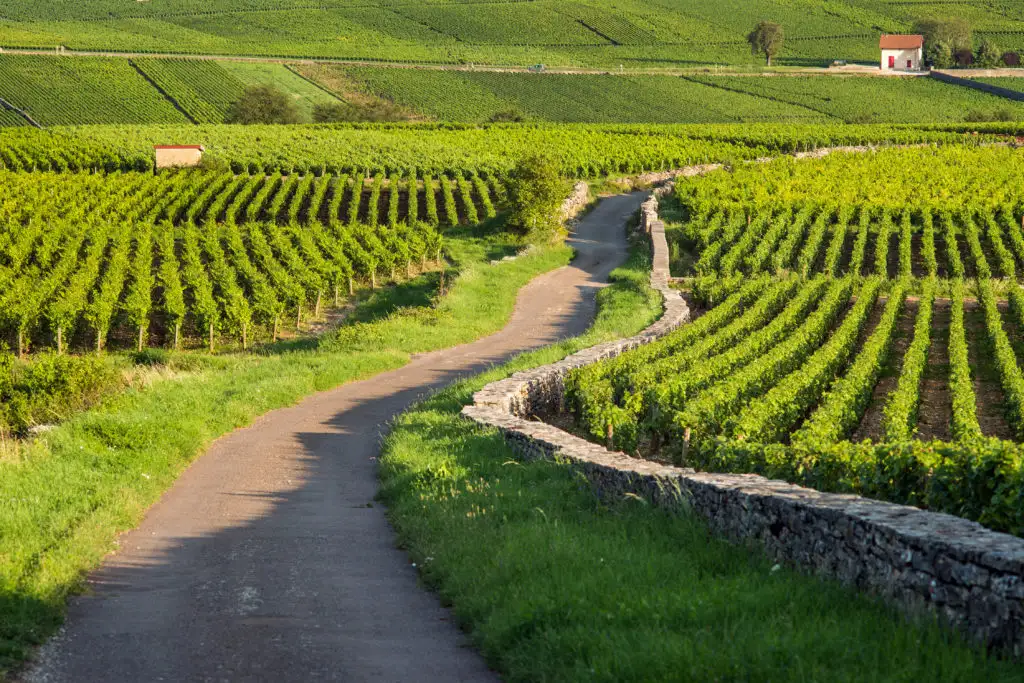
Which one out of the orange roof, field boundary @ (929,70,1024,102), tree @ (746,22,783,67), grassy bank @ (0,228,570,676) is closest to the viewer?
grassy bank @ (0,228,570,676)

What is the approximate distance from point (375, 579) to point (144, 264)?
113 feet

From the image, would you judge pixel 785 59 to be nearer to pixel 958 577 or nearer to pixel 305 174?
pixel 305 174

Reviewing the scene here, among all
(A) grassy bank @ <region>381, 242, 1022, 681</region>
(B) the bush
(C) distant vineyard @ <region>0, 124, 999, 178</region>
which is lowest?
(B) the bush

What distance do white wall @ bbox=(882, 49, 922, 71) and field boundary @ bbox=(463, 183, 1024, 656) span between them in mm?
138275

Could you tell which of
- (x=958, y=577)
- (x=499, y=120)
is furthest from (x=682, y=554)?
(x=499, y=120)

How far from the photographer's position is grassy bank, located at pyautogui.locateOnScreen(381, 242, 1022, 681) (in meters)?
7.50

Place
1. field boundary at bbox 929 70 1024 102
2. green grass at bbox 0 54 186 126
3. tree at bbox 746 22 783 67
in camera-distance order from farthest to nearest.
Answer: tree at bbox 746 22 783 67 → field boundary at bbox 929 70 1024 102 → green grass at bbox 0 54 186 126

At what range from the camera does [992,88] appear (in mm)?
124750

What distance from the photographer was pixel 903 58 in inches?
5645

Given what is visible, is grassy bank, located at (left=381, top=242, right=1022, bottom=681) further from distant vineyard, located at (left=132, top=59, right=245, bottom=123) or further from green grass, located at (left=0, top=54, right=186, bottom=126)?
green grass, located at (left=0, top=54, right=186, bottom=126)

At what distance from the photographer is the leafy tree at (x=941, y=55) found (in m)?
144

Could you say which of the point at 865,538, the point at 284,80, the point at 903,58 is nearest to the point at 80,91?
the point at 284,80

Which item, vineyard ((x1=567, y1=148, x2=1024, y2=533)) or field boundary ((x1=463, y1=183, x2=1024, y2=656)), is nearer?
field boundary ((x1=463, y1=183, x2=1024, y2=656))

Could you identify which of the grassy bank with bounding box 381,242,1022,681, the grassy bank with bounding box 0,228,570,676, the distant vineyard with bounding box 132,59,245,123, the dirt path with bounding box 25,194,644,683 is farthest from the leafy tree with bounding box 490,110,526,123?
the grassy bank with bounding box 381,242,1022,681
